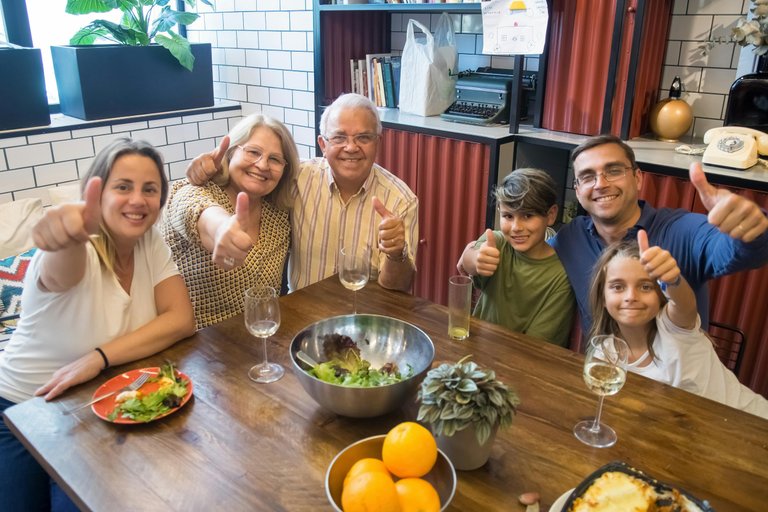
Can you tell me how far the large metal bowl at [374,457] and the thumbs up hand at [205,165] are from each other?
3.65 feet

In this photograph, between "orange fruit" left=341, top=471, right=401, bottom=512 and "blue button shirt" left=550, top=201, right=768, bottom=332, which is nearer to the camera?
"orange fruit" left=341, top=471, right=401, bottom=512

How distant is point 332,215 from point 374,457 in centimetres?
115

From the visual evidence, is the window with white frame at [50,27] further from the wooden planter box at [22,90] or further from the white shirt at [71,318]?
the white shirt at [71,318]

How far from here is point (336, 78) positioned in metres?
3.38

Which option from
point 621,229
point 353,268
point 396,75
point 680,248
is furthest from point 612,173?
point 396,75

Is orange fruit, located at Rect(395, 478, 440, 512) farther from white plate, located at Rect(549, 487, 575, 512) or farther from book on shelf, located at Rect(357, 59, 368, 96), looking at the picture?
book on shelf, located at Rect(357, 59, 368, 96)

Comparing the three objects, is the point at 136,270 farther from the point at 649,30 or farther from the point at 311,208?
the point at 649,30

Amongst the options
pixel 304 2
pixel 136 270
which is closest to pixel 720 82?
pixel 304 2

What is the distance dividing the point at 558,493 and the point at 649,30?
2.09 metres

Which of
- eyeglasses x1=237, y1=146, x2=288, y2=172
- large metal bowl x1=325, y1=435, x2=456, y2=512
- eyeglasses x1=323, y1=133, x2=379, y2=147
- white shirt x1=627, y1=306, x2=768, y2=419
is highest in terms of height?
eyeglasses x1=323, y1=133, x2=379, y2=147

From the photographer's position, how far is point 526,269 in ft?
6.40

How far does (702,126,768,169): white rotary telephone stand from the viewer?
2211 mm

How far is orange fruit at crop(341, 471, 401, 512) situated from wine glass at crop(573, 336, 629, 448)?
47 centimetres

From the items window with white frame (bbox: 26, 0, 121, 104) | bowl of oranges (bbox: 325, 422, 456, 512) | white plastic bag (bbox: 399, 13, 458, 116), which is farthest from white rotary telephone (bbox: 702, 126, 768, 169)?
window with white frame (bbox: 26, 0, 121, 104)
